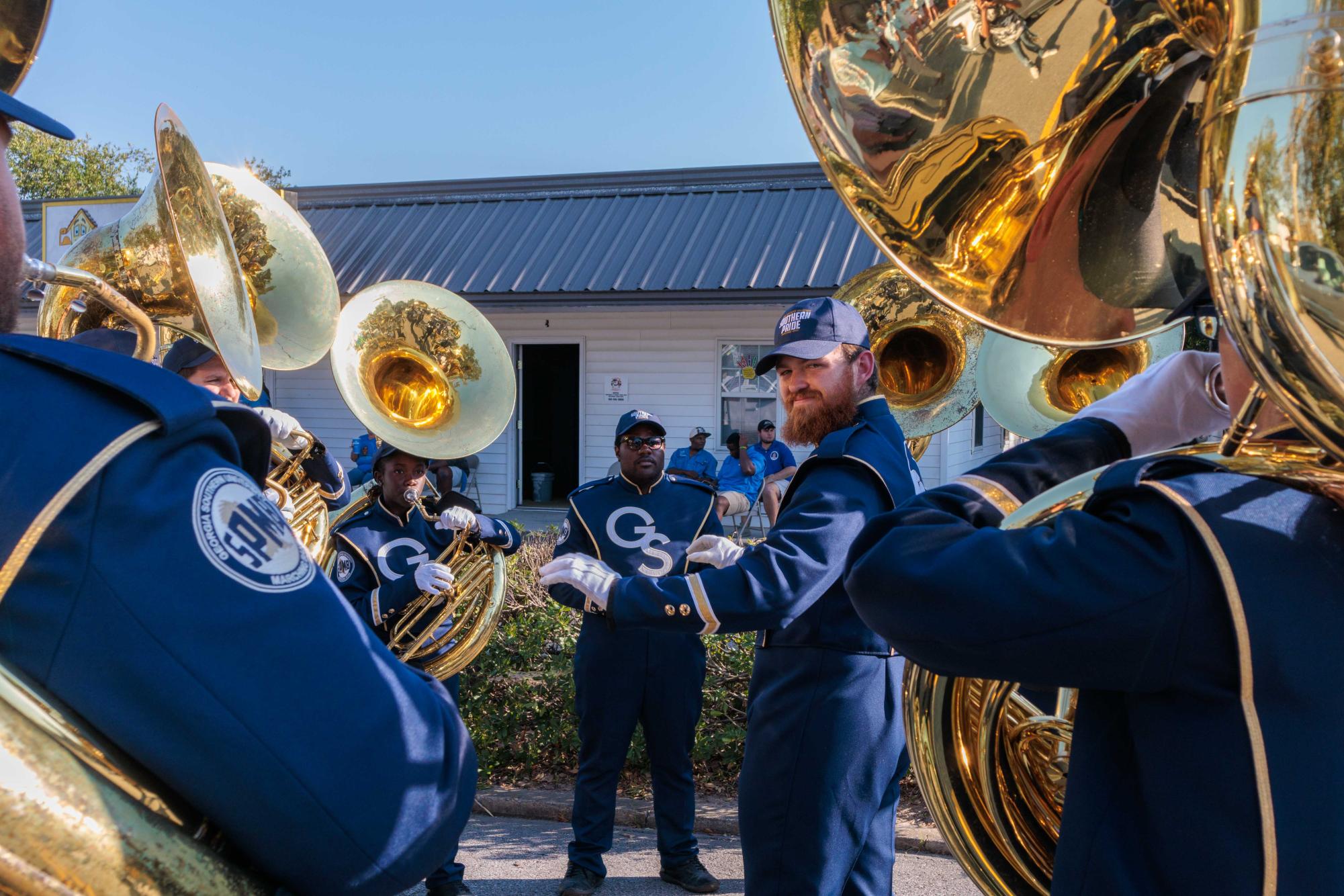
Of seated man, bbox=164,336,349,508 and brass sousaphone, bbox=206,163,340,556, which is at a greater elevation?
brass sousaphone, bbox=206,163,340,556

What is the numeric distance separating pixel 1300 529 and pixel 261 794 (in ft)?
3.56

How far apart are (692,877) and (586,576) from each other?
1767mm

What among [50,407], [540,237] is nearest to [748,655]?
[50,407]

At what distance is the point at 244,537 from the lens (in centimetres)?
90

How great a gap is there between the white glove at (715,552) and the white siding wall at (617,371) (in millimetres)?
8164

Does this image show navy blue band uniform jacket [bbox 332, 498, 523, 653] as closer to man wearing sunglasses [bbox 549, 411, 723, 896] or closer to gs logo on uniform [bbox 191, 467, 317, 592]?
man wearing sunglasses [bbox 549, 411, 723, 896]

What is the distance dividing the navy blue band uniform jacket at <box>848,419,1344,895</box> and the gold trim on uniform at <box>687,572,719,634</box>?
1.24 metres

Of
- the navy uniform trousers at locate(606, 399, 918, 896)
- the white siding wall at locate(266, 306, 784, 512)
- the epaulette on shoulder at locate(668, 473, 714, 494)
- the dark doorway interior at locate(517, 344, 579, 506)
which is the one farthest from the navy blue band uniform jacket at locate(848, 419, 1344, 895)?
the dark doorway interior at locate(517, 344, 579, 506)

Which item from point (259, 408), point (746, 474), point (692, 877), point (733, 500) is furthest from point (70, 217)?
point (692, 877)

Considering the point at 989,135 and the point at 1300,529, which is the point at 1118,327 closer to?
the point at 989,135

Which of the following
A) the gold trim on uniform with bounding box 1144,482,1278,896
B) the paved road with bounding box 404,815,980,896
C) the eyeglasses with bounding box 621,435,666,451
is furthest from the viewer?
the eyeglasses with bounding box 621,435,666,451

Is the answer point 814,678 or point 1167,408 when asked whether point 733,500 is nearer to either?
point 814,678

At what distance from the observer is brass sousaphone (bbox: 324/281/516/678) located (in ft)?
13.1

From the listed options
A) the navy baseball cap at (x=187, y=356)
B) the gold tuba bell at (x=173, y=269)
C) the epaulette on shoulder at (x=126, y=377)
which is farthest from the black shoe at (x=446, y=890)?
the epaulette on shoulder at (x=126, y=377)
